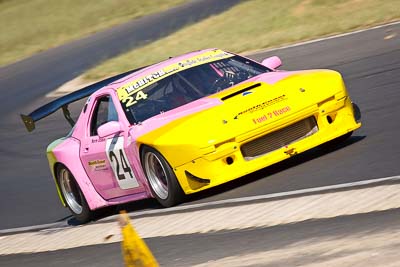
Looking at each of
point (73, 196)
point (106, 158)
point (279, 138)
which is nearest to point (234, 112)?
point (279, 138)

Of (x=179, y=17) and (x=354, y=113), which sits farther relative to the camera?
(x=179, y=17)

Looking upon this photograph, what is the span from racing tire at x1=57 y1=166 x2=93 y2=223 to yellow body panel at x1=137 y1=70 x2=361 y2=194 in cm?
161

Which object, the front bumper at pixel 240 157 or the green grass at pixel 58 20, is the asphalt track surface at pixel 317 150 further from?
the green grass at pixel 58 20

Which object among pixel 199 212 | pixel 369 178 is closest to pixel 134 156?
pixel 199 212

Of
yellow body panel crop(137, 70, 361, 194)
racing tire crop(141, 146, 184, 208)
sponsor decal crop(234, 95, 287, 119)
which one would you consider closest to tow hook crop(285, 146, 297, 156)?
yellow body panel crop(137, 70, 361, 194)

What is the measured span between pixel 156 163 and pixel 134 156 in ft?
0.96

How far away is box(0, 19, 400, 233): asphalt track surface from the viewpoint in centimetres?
894

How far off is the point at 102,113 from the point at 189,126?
1671 mm

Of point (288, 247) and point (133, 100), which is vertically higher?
point (133, 100)

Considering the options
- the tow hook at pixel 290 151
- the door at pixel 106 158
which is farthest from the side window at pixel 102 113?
the tow hook at pixel 290 151

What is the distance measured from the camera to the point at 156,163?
9.23 m

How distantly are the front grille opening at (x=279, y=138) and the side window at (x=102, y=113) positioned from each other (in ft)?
5.57

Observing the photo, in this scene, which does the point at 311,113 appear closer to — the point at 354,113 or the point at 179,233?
the point at 354,113

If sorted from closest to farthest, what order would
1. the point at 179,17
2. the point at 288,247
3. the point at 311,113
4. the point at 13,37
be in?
the point at 288,247 < the point at 311,113 < the point at 179,17 < the point at 13,37
